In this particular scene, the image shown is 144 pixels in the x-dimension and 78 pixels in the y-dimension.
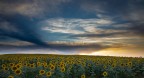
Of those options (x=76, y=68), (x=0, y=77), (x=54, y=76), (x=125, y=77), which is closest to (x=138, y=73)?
(x=125, y=77)

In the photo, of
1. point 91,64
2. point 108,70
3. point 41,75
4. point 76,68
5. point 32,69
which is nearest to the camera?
point 41,75

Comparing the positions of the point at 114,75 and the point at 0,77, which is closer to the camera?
the point at 0,77

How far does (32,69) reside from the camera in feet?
41.0

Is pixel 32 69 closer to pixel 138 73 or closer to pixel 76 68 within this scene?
pixel 76 68

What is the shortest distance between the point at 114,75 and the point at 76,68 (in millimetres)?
2486

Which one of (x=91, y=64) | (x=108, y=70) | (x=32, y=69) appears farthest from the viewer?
(x=91, y=64)

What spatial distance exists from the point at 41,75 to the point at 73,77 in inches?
140

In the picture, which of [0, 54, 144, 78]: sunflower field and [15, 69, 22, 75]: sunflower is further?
[0, 54, 144, 78]: sunflower field

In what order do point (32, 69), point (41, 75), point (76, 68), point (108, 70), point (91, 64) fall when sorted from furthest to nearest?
point (91, 64) < point (76, 68) < point (108, 70) < point (32, 69) < point (41, 75)

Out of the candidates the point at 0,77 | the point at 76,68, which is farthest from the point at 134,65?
the point at 0,77

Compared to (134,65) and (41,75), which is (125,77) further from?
(41,75)

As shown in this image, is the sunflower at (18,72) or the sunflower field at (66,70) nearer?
the sunflower at (18,72)

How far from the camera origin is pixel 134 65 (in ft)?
53.5

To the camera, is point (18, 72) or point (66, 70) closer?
point (18, 72)
